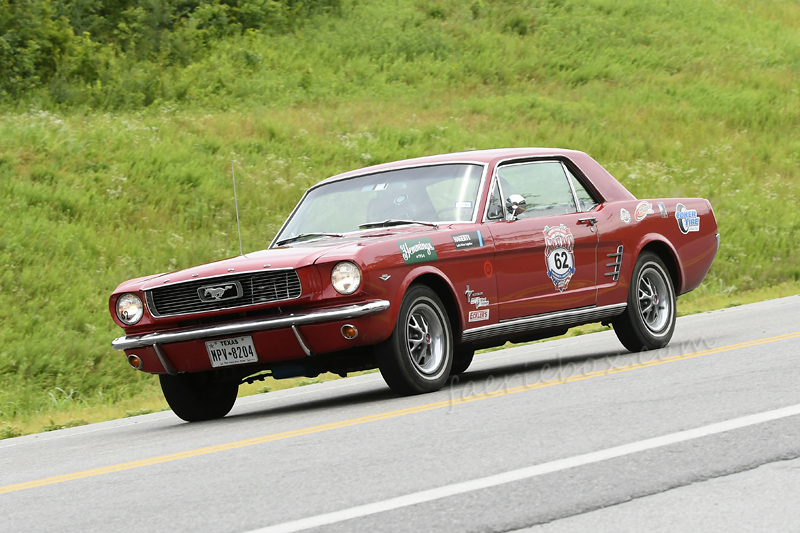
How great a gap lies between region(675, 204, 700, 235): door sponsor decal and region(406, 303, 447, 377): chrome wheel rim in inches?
130

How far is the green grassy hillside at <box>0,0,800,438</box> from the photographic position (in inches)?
648

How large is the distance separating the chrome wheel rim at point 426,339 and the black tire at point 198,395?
1507 mm

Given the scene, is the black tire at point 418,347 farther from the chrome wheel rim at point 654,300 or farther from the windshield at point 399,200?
the chrome wheel rim at point 654,300

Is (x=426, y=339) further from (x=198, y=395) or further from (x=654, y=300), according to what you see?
(x=654, y=300)

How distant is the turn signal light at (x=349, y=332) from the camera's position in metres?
7.45

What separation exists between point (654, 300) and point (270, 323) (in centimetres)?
385

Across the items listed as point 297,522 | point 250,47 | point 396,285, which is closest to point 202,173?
point 250,47

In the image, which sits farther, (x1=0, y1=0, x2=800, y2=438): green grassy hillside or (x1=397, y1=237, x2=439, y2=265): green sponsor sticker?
(x1=0, y1=0, x2=800, y2=438): green grassy hillside

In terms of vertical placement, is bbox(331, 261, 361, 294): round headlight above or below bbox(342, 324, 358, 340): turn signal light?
above

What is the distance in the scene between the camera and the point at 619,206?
986 centimetres

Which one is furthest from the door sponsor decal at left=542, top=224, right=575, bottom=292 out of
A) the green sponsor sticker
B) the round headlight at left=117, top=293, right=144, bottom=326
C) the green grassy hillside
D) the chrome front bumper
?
the green grassy hillside

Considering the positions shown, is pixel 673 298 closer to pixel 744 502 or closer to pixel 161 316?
pixel 161 316

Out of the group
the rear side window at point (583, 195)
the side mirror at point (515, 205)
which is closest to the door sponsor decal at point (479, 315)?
the side mirror at point (515, 205)

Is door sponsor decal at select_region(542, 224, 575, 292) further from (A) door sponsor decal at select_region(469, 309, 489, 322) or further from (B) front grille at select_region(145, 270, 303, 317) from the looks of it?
(B) front grille at select_region(145, 270, 303, 317)
